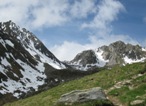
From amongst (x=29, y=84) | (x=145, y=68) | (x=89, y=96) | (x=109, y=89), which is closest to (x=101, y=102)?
(x=89, y=96)

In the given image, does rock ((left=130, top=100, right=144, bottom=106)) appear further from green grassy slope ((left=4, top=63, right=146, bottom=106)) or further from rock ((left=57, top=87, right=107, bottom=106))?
rock ((left=57, top=87, right=107, bottom=106))

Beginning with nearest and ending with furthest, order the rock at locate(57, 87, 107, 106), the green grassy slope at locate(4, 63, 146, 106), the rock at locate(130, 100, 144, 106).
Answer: the rock at locate(130, 100, 144, 106) < the rock at locate(57, 87, 107, 106) < the green grassy slope at locate(4, 63, 146, 106)

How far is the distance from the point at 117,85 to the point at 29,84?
166 meters

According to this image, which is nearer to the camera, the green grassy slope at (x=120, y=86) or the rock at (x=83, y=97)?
the rock at (x=83, y=97)

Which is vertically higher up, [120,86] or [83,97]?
[120,86]

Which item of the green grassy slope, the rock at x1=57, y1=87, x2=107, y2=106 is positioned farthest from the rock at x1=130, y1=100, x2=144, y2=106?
the rock at x1=57, y1=87, x2=107, y2=106

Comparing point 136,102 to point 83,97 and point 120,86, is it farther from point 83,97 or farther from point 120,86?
point 120,86

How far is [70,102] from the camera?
27422 mm

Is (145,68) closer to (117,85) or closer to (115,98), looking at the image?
(117,85)

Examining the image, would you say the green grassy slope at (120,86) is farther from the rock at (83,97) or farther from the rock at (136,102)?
the rock at (83,97)

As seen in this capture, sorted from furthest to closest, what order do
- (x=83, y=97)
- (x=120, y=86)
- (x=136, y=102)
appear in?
(x=120, y=86) < (x=83, y=97) < (x=136, y=102)

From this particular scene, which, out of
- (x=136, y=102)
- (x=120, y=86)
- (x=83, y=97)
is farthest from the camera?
(x=120, y=86)

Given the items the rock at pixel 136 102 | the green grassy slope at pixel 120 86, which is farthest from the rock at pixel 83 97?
the rock at pixel 136 102

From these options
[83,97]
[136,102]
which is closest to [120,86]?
[83,97]
